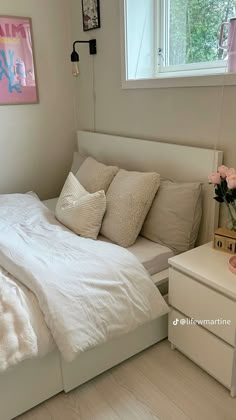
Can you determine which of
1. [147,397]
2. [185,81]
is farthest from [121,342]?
[185,81]

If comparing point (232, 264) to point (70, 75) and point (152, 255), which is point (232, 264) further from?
point (70, 75)

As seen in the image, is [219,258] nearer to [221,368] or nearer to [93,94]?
[221,368]

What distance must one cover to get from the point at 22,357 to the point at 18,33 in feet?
7.91

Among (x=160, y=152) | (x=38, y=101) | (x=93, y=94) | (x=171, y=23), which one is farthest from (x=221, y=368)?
(x=38, y=101)

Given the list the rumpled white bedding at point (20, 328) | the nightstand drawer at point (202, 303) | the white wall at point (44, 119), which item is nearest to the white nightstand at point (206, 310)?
the nightstand drawer at point (202, 303)

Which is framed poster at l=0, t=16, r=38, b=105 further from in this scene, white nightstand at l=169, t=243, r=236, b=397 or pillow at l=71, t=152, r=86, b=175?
white nightstand at l=169, t=243, r=236, b=397

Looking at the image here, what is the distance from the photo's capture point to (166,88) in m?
2.06

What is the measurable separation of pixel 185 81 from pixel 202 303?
3.92 ft

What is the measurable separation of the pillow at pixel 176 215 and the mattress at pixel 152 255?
0.13ft

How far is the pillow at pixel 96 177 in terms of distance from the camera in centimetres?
221

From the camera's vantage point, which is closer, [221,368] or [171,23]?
[221,368]

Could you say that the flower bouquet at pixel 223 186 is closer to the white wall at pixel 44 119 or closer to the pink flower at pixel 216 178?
the pink flower at pixel 216 178

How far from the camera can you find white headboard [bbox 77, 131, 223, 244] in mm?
1833

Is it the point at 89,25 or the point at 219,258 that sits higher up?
the point at 89,25
